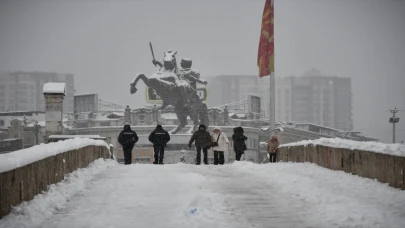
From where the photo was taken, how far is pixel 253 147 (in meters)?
87.3

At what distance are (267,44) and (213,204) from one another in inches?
716

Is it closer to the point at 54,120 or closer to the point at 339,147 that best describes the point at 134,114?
the point at 54,120

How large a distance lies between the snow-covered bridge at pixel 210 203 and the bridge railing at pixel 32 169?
0.15 metres

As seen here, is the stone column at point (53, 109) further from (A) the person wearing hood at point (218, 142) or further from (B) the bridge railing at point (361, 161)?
(B) the bridge railing at point (361, 161)

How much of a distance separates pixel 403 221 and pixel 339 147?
6810 millimetres

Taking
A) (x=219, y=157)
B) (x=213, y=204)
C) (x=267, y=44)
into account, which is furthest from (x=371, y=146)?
(x=267, y=44)

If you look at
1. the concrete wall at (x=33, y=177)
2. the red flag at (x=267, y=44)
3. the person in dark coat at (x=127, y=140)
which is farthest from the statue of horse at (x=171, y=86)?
the concrete wall at (x=33, y=177)

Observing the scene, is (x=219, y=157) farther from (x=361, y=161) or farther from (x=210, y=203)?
(x=210, y=203)

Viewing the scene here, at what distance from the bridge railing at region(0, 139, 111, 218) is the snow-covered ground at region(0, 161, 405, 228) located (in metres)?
0.19

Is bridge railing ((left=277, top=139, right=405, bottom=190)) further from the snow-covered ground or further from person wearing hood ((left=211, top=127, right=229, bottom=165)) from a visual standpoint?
person wearing hood ((left=211, top=127, right=229, bottom=165))

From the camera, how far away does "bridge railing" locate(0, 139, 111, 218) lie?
731 cm

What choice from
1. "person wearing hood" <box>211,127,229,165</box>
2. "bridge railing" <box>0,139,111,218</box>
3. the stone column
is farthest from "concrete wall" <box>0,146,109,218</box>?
"person wearing hood" <box>211,127,229,165</box>

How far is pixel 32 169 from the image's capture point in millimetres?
8672

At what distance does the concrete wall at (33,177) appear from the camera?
23.9 ft
